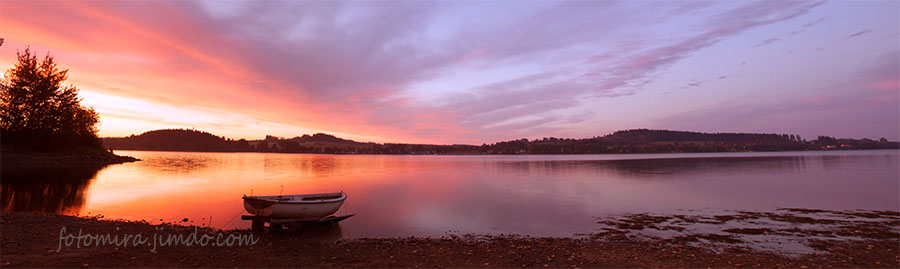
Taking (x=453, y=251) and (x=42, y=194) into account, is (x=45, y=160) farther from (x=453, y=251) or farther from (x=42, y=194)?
(x=453, y=251)

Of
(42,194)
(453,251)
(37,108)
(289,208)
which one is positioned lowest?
(453,251)

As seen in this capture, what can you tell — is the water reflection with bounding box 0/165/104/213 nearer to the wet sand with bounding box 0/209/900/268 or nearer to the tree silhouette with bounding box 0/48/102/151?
the wet sand with bounding box 0/209/900/268

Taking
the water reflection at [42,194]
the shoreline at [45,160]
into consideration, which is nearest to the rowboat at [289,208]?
the water reflection at [42,194]

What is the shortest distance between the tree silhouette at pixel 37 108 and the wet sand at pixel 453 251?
4941 centimetres

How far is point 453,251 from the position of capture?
11.7m

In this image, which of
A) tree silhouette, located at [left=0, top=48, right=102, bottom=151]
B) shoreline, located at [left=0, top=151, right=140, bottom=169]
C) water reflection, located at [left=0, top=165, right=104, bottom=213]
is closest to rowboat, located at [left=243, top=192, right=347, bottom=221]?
water reflection, located at [left=0, top=165, right=104, bottom=213]

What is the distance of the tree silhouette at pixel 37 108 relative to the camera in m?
47.2

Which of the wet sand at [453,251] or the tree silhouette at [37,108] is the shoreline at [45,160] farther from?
the wet sand at [453,251]

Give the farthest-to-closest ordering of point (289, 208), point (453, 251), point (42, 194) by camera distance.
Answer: point (42, 194) < point (289, 208) < point (453, 251)

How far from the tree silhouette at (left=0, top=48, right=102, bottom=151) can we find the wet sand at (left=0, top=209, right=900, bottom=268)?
49.4m

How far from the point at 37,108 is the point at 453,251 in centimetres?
6640

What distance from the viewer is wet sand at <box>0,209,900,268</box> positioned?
A: 9656 millimetres

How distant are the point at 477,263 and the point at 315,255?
4.70 meters

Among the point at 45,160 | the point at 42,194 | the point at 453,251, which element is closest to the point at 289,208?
the point at 453,251
